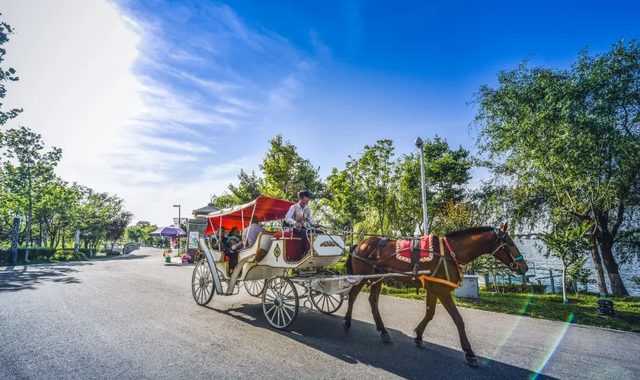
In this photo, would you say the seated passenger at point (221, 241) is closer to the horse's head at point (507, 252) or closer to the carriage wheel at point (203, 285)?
the carriage wheel at point (203, 285)

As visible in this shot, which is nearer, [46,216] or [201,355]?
[201,355]

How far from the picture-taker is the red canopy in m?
7.38

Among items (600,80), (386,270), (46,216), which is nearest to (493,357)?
(386,270)

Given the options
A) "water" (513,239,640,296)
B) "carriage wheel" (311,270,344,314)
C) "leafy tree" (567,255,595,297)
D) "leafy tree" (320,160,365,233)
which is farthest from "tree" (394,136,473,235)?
"carriage wheel" (311,270,344,314)

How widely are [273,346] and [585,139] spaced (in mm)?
11496

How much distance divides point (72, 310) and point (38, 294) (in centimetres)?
332

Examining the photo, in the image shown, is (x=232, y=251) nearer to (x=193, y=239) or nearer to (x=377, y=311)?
(x=377, y=311)

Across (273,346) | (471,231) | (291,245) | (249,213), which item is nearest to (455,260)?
(471,231)

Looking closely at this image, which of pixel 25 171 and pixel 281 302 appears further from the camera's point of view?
pixel 25 171

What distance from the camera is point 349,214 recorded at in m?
18.2

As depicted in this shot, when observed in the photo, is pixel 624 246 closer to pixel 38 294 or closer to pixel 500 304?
pixel 500 304

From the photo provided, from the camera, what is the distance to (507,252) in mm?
5250

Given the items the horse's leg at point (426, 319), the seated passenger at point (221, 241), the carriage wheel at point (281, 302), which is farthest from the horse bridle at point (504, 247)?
the seated passenger at point (221, 241)

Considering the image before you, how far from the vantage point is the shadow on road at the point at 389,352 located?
414cm
